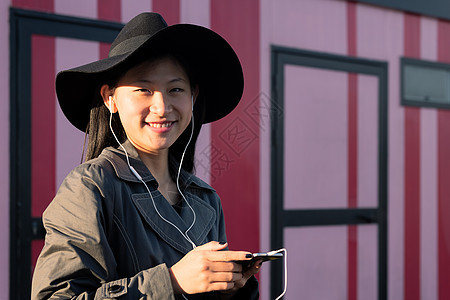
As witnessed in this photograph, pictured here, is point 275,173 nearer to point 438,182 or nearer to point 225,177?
point 225,177

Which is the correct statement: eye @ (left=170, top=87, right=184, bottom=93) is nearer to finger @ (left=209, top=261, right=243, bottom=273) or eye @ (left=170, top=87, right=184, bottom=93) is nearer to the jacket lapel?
the jacket lapel

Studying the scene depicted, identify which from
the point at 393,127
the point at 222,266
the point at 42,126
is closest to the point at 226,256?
the point at 222,266

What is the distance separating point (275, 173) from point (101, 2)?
152 centimetres

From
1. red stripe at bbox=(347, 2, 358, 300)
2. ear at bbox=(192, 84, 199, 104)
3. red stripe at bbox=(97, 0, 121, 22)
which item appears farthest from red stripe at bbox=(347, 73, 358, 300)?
ear at bbox=(192, 84, 199, 104)

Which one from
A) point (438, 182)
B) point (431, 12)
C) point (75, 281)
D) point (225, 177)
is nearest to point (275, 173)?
point (225, 177)

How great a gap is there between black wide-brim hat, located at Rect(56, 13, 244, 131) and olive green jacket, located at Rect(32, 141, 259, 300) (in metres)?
0.21

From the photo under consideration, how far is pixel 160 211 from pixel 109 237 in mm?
178

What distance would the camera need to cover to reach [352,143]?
11.6 ft

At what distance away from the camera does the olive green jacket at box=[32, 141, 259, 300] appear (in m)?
1.02

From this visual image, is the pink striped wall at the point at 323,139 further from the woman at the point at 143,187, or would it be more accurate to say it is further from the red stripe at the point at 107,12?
the woman at the point at 143,187

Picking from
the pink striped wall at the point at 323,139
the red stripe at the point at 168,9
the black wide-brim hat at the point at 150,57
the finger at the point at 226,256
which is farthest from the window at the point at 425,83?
the finger at the point at 226,256

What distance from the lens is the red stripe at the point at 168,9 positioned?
9.41ft

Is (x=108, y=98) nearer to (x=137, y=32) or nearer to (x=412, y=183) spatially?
(x=137, y=32)

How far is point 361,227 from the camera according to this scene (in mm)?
3564
